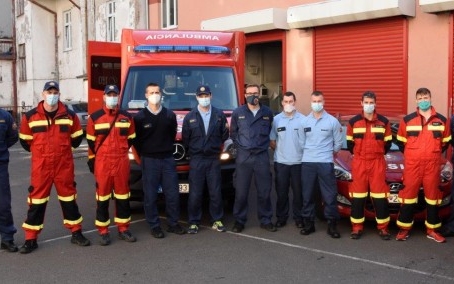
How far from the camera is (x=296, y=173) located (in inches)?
289

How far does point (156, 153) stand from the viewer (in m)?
7.09

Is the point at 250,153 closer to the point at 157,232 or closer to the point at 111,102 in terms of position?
the point at 157,232

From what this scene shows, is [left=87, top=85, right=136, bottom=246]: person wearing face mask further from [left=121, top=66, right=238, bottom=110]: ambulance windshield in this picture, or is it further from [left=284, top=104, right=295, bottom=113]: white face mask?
[left=284, top=104, right=295, bottom=113]: white face mask

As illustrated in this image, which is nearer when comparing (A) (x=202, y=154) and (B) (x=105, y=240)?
(B) (x=105, y=240)

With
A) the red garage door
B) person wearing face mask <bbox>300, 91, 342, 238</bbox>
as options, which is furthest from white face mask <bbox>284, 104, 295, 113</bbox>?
the red garage door

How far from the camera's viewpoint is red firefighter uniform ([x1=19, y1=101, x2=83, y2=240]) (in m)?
6.41

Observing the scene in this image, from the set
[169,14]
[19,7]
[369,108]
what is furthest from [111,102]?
[19,7]

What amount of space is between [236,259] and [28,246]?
93.9 inches

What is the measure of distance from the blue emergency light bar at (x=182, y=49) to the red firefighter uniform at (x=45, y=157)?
2.48 meters

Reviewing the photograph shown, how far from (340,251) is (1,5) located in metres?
37.5

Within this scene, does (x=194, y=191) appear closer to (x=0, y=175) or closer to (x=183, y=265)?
(x=183, y=265)

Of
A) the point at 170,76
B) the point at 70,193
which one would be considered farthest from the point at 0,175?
the point at 170,76

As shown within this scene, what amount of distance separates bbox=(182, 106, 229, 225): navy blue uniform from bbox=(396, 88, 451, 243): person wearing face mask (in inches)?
89.1

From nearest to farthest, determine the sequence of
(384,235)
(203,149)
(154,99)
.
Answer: (384,235)
(154,99)
(203,149)
